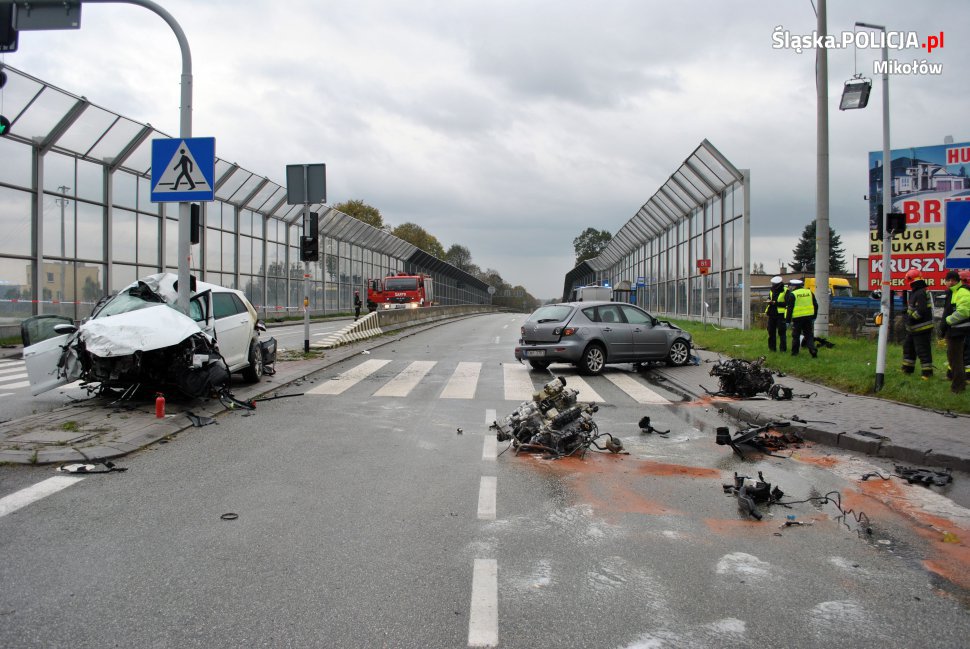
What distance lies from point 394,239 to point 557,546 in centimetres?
5198

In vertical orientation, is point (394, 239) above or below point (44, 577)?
above

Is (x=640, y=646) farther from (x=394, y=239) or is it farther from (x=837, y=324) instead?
(x=394, y=239)

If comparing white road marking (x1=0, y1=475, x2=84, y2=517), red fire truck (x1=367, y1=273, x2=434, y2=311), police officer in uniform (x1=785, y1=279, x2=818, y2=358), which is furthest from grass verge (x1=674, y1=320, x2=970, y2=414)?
red fire truck (x1=367, y1=273, x2=434, y2=311)

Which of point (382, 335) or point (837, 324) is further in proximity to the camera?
point (382, 335)

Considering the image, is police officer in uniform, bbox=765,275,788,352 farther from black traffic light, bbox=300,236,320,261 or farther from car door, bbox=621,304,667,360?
black traffic light, bbox=300,236,320,261

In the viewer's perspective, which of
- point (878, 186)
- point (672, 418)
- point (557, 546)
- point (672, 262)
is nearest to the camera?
point (557, 546)

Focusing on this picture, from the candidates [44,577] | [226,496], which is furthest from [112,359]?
[44,577]

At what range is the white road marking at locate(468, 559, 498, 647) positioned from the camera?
10.0 feet

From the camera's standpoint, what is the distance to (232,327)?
1101cm

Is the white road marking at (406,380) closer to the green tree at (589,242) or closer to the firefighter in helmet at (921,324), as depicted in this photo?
the firefighter in helmet at (921,324)

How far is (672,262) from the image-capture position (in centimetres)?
3450

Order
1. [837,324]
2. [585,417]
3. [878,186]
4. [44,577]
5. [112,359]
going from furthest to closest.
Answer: [837,324] < [878,186] < [112,359] < [585,417] < [44,577]

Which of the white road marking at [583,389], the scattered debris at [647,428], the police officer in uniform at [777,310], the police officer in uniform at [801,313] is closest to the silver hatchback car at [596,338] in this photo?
the white road marking at [583,389]

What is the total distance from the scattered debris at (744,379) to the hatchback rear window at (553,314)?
13.6ft
